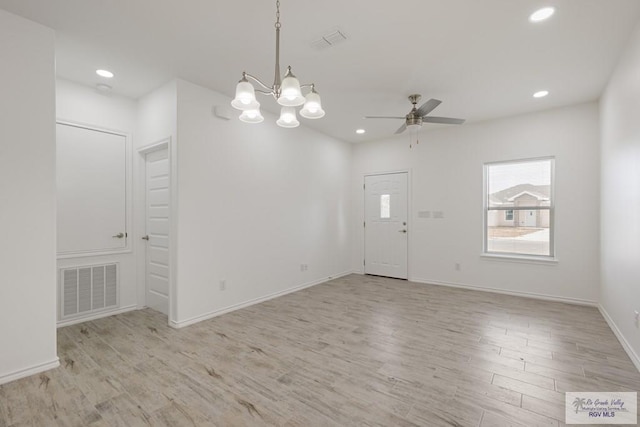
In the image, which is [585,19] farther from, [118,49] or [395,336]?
[118,49]

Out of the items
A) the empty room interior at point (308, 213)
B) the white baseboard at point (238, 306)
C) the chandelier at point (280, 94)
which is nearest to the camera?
the chandelier at point (280, 94)

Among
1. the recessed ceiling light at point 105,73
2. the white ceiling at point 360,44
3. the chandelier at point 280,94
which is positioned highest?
the white ceiling at point 360,44

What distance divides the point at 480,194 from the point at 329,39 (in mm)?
3836

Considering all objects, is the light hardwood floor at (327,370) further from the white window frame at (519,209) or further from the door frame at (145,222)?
the white window frame at (519,209)

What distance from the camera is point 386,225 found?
624cm

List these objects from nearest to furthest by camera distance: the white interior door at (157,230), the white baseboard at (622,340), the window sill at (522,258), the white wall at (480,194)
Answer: the white baseboard at (622,340), the white interior door at (157,230), the white wall at (480,194), the window sill at (522,258)

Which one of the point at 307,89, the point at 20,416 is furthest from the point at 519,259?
the point at 20,416

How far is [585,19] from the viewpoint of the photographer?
245 centimetres

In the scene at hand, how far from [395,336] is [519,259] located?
293 cm

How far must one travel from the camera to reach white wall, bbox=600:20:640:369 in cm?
256

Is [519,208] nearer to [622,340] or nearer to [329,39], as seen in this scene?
[622,340]

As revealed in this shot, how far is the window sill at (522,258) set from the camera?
4.56m

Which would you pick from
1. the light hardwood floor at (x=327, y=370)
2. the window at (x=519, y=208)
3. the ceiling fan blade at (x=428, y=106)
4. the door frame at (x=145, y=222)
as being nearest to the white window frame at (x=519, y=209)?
the window at (x=519, y=208)

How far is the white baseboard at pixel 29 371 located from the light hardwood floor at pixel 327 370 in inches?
2.8
